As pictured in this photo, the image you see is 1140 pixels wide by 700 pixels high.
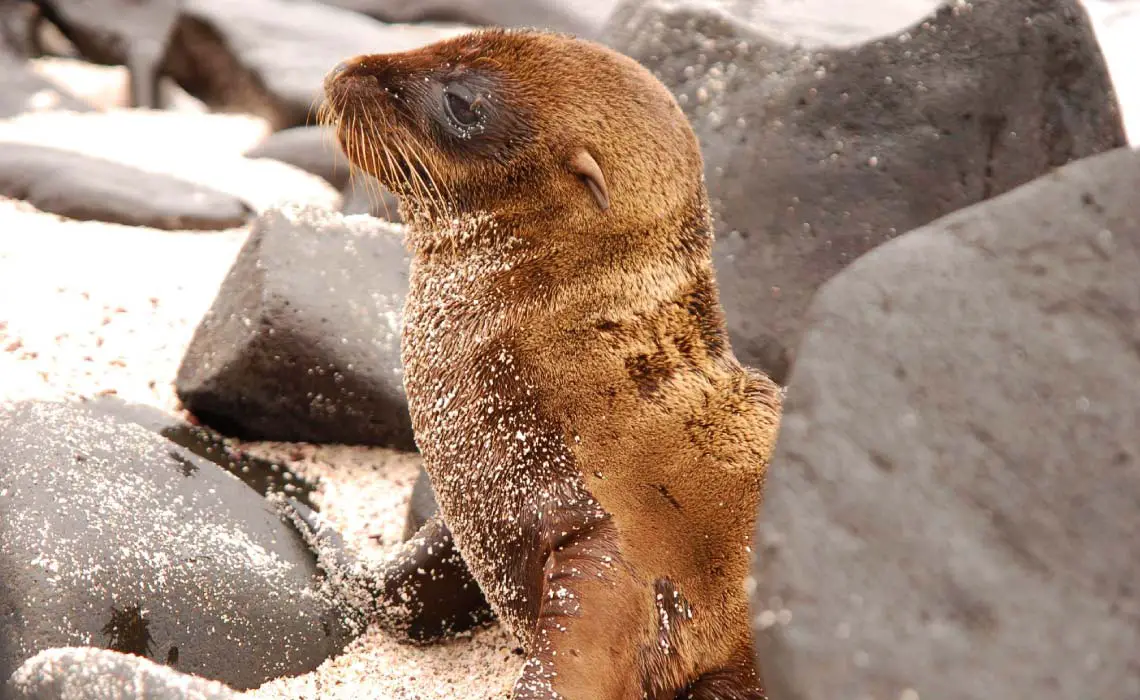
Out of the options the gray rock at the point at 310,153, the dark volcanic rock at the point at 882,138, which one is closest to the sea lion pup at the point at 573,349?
the dark volcanic rock at the point at 882,138

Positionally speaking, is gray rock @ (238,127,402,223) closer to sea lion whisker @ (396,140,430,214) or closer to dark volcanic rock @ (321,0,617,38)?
dark volcanic rock @ (321,0,617,38)

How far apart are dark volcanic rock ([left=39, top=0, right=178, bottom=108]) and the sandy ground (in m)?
4.25

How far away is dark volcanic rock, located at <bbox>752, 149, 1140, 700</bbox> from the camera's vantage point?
1.63 metres

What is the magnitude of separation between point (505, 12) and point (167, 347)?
673 cm

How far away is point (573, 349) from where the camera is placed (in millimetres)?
2992

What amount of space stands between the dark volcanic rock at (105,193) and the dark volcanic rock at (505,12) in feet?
16.1

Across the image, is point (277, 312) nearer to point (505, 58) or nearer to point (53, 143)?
point (505, 58)

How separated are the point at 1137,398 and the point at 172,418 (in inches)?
133

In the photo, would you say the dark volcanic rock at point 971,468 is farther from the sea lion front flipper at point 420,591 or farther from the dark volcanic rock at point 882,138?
the dark volcanic rock at point 882,138

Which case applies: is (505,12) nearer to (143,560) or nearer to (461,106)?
(461,106)

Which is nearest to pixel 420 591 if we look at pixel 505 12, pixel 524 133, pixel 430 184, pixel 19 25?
pixel 430 184

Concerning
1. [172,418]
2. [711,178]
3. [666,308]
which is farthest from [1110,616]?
[172,418]

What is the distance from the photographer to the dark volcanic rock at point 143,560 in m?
3.01

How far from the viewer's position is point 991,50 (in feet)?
14.5
